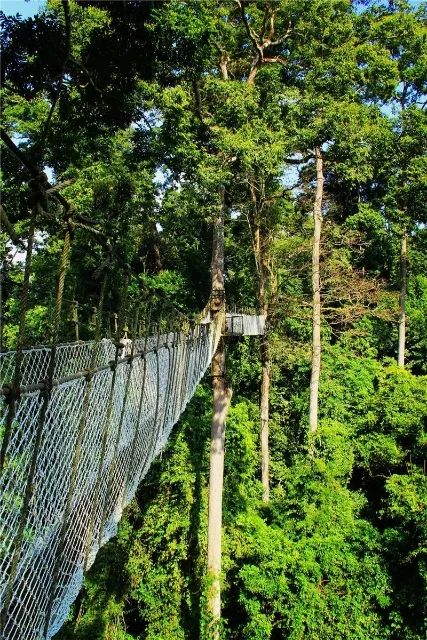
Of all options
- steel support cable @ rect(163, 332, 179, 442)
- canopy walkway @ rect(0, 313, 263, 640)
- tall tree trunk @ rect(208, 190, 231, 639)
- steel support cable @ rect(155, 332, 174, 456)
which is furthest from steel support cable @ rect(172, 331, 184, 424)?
tall tree trunk @ rect(208, 190, 231, 639)

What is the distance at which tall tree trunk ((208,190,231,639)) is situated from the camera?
5348mm

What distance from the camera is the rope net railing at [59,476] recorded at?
3.62 ft

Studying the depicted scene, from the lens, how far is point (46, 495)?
132 centimetres

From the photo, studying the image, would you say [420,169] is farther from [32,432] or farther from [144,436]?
[32,432]

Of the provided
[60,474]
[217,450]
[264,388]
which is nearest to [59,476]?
[60,474]

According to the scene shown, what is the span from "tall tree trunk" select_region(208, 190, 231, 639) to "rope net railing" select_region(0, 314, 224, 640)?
3345mm

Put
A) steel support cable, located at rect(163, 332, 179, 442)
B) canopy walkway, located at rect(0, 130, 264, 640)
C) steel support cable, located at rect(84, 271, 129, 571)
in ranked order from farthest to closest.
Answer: steel support cable, located at rect(163, 332, 179, 442), steel support cable, located at rect(84, 271, 129, 571), canopy walkway, located at rect(0, 130, 264, 640)

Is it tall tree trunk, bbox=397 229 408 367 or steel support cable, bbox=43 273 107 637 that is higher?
tall tree trunk, bbox=397 229 408 367

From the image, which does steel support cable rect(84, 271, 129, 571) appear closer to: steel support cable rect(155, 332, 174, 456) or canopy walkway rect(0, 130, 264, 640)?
canopy walkway rect(0, 130, 264, 640)

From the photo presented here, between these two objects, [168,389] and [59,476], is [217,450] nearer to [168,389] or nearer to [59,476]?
[168,389]

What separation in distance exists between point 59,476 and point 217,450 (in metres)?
4.32

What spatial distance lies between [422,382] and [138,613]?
440 centimetres

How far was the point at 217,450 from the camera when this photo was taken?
5609 mm

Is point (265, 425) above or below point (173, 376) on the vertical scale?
below
